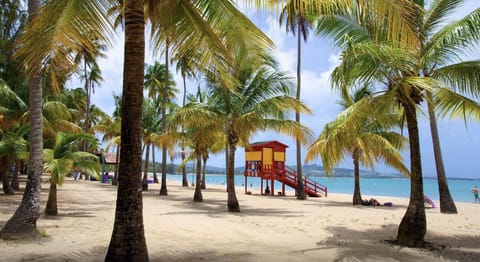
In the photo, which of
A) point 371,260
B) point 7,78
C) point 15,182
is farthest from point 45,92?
point 371,260

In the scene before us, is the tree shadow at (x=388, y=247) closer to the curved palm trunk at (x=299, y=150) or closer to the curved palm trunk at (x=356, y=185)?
the curved palm trunk at (x=356, y=185)

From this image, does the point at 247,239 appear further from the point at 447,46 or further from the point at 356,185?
the point at 356,185

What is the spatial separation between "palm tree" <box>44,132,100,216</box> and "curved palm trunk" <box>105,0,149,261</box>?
189 inches

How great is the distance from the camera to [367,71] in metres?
7.99

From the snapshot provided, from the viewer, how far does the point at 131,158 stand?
5152 millimetres

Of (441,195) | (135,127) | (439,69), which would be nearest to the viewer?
(135,127)

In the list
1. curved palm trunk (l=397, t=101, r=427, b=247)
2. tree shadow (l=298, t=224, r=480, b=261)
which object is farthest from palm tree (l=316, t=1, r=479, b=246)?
tree shadow (l=298, t=224, r=480, b=261)

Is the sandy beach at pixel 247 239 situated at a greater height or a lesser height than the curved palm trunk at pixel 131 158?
lesser

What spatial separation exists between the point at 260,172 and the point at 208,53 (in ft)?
70.9

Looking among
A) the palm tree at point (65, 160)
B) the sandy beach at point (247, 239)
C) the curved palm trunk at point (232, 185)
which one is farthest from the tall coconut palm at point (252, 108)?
the palm tree at point (65, 160)

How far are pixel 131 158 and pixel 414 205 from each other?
6.36m

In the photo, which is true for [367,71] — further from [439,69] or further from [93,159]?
[93,159]

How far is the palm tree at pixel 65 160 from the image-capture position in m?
9.21

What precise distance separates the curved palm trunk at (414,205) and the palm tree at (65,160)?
744 centimetres
